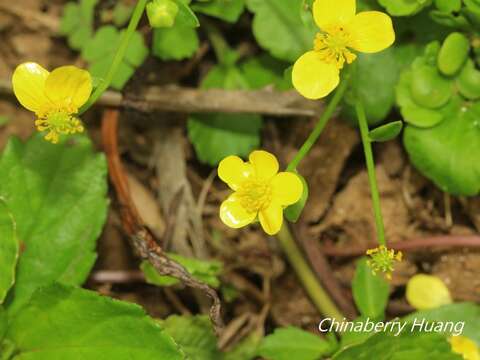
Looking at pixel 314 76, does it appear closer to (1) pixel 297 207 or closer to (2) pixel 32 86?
(1) pixel 297 207

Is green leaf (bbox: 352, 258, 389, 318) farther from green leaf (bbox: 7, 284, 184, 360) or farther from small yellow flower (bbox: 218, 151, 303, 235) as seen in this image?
green leaf (bbox: 7, 284, 184, 360)

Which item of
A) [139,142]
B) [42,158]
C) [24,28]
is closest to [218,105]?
[139,142]

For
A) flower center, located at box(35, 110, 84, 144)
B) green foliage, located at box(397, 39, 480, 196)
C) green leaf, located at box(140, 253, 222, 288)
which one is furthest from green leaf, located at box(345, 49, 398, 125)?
flower center, located at box(35, 110, 84, 144)

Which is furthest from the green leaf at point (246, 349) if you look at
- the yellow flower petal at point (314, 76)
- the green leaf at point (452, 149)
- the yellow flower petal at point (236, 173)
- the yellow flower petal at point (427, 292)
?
the yellow flower petal at point (314, 76)

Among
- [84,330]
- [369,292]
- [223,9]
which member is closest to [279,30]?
[223,9]

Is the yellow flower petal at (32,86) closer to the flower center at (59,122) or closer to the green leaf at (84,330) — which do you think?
the flower center at (59,122)

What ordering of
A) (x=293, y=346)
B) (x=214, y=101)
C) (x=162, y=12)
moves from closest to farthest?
(x=162, y=12) → (x=293, y=346) → (x=214, y=101)
